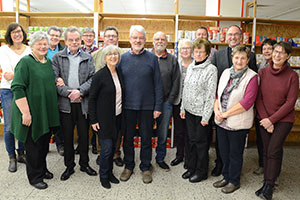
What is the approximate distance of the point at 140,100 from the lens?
2.51 m

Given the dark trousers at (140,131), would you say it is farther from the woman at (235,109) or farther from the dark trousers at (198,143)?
the woman at (235,109)

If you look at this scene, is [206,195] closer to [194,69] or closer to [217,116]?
[217,116]

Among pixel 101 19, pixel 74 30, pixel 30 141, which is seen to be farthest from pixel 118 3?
pixel 30 141

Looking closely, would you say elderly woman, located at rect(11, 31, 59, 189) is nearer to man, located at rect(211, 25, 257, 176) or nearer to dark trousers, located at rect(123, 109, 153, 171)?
dark trousers, located at rect(123, 109, 153, 171)

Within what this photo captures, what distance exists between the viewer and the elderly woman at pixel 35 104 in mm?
2252

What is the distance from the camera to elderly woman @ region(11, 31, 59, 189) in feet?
7.39

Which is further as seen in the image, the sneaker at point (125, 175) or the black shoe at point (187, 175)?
the black shoe at point (187, 175)

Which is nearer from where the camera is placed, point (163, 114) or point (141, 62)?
point (141, 62)

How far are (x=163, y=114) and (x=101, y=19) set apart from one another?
7.93ft

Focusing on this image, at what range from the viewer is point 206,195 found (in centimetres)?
245

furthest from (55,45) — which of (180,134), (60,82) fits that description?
(180,134)

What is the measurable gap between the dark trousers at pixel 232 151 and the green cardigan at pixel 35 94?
179 cm

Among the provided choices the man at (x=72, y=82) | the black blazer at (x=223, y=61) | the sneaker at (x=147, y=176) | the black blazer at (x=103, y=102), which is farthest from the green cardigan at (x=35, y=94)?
the black blazer at (x=223, y=61)

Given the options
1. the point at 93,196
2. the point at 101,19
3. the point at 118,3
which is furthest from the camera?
the point at 118,3
